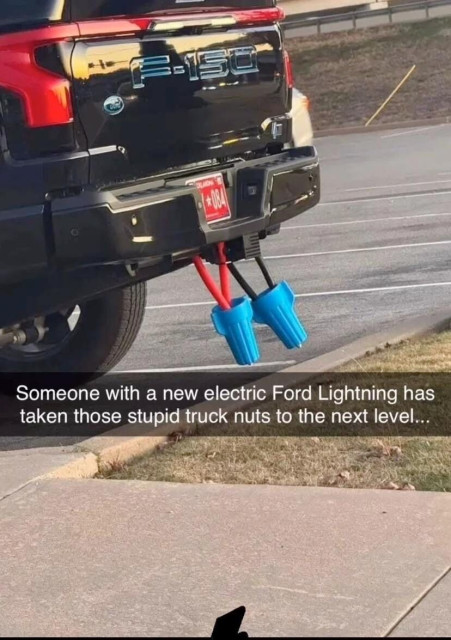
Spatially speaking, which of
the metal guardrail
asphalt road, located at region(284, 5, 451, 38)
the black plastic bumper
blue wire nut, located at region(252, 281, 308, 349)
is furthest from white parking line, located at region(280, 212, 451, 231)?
the metal guardrail

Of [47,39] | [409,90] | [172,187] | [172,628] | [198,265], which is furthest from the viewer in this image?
[409,90]

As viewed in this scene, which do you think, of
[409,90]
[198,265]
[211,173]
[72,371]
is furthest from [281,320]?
[409,90]

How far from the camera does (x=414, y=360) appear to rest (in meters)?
6.70

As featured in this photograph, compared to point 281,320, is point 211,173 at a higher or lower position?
higher

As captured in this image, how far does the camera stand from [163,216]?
533cm

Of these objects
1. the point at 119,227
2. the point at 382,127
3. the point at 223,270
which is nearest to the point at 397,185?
the point at 223,270

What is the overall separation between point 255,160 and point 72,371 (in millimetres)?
1630

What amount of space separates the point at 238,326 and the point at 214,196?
0.64m

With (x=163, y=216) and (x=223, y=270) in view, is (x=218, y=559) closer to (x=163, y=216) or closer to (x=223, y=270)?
(x=163, y=216)

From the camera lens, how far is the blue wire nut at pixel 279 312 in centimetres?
607

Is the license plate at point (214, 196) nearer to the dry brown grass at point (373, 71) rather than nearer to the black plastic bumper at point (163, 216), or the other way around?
the black plastic bumper at point (163, 216)

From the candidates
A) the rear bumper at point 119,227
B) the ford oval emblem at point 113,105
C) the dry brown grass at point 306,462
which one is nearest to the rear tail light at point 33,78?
the ford oval emblem at point 113,105

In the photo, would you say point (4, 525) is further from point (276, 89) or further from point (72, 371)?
point (276, 89)

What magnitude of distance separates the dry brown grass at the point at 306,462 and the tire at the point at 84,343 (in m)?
1.19
